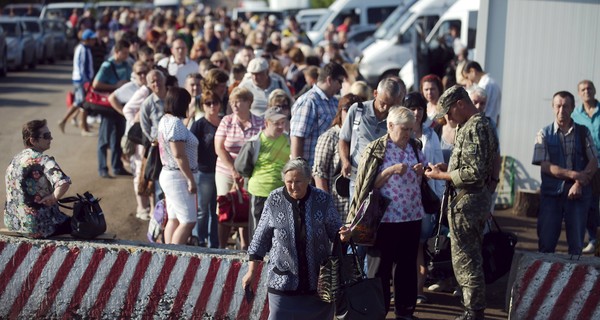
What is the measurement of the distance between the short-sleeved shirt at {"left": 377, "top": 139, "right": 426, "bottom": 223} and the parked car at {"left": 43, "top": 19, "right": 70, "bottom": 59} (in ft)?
97.9

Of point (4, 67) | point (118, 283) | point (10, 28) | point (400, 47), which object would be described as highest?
point (10, 28)

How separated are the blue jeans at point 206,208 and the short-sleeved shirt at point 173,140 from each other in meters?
0.63

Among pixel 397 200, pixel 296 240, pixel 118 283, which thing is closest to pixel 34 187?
pixel 118 283

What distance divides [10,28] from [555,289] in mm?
26179

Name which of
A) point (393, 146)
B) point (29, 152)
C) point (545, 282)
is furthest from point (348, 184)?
point (29, 152)

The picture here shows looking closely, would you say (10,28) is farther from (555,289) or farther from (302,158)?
(555,289)

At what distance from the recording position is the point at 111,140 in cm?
1472

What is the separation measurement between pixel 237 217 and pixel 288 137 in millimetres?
895

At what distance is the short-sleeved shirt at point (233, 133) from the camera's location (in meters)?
9.86

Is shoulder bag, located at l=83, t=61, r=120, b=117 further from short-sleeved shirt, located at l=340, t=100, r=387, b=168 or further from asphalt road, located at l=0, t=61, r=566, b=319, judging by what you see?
short-sleeved shirt, located at l=340, t=100, r=387, b=168

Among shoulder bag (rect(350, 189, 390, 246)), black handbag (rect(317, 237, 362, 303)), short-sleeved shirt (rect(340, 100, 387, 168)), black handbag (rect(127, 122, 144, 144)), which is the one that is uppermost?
short-sleeved shirt (rect(340, 100, 387, 168))

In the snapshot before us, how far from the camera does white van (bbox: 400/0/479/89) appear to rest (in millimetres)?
21109

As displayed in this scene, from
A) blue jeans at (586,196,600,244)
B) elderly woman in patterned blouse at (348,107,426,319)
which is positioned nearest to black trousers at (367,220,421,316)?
elderly woman in patterned blouse at (348,107,426,319)

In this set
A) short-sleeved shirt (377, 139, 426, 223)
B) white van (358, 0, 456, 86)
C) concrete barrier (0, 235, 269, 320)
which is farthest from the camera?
white van (358, 0, 456, 86)
